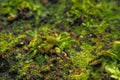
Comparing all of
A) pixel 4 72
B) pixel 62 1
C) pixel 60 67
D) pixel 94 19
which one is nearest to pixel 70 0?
pixel 62 1

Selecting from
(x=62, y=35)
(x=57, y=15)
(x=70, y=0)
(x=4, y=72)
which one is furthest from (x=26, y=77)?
(x=70, y=0)

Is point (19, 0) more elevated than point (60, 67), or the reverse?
point (19, 0)

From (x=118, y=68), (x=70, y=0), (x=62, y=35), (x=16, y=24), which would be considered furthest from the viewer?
(x=70, y=0)

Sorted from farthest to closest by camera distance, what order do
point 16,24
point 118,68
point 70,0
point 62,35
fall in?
point 70,0, point 16,24, point 62,35, point 118,68

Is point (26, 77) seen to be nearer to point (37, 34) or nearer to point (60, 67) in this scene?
point (60, 67)

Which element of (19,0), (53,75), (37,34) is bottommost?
(53,75)

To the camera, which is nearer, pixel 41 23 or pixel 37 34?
pixel 37 34

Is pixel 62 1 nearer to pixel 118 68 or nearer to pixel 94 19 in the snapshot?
pixel 94 19
